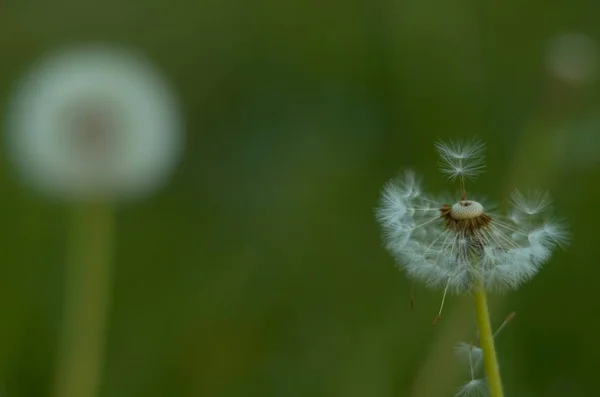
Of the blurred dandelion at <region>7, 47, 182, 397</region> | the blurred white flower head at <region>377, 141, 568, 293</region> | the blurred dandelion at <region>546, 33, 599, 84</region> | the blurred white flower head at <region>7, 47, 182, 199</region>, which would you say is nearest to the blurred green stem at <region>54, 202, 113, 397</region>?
the blurred dandelion at <region>7, 47, 182, 397</region>

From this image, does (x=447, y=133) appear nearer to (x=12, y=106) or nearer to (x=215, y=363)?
(x=215, y=363)

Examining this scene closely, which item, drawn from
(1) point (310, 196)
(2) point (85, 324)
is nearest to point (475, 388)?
(2) point (85, 324)

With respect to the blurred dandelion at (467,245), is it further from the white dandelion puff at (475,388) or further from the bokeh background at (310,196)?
the bokeh background at (310,196)

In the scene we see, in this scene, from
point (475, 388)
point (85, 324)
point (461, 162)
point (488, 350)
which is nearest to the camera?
point (488, 350)

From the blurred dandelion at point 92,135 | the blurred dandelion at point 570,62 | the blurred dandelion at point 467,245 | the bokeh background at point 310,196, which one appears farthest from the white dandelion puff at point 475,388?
the blurred dandelion at point 570,62

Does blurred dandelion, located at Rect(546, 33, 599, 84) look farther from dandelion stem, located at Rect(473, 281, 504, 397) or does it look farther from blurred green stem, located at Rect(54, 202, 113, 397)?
dandelion stem, located at Rect(473, 281, 504, 397)

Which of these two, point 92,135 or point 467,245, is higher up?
point 92,135

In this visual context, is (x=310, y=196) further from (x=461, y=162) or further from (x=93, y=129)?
(x=461, y=162)
